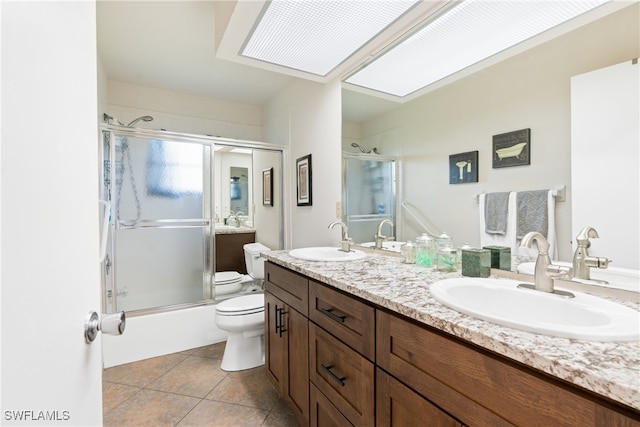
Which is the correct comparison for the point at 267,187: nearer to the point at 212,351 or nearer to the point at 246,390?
the point at 212,351

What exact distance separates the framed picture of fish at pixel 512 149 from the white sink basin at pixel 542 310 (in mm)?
525

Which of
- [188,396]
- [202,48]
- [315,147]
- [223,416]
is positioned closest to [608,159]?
[315,147]

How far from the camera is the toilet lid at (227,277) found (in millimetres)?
2727

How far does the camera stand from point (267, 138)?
3.37 m

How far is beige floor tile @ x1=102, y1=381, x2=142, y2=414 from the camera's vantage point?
1687mm

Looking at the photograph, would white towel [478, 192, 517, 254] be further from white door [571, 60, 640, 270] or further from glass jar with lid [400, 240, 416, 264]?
glass jar with lid [400, 240, 416, 264]

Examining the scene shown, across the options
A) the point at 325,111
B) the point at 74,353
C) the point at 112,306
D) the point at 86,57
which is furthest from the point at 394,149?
the point at 112,306

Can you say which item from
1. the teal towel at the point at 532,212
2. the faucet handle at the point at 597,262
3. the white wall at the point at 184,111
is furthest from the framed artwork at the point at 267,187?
the faucet handle at the point at 597,262

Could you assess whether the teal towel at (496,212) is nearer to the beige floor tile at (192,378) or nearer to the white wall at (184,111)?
the beige floor tile at (192,378)

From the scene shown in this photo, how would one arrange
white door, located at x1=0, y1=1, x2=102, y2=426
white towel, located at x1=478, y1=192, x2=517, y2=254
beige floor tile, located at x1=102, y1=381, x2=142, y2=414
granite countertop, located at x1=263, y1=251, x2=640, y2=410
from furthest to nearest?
beige floor tile, located at x1=102, y1=381, x2=142, y2=414
white towel, located at x1=478, y1=192, x2=517, y2=254
granite countertop, located at x1=263, y1=251, x2=640, y2=410
white door, located at x1=0, y1=1, x2=102, y2=426

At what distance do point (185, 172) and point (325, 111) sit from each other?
1387 mm

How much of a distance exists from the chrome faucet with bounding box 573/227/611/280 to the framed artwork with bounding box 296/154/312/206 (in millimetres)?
1786

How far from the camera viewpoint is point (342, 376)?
1073mm

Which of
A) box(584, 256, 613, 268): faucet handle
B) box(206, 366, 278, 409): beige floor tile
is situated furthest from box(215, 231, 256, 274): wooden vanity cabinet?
box(584, 256, 613, 268): faucet handle
